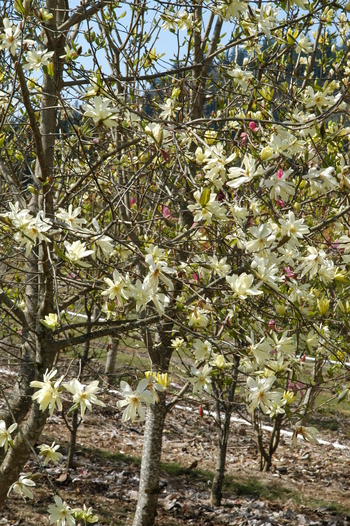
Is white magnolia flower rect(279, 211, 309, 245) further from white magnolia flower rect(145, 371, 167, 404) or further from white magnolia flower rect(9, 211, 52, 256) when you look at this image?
white magnolia flower rect(9, 211, 52, 256)

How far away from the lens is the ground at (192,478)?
16.7 feet

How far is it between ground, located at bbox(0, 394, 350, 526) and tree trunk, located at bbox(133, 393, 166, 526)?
335 mm

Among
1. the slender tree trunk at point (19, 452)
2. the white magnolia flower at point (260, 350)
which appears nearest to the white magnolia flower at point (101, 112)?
the white magnolia flower at point (260, 350)

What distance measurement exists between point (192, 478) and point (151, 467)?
1.63m

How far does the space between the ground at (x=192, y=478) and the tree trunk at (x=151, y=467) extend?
335mm

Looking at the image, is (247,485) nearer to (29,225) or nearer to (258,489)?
(258,489)

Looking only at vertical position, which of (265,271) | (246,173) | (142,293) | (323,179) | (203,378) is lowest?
(203,378)

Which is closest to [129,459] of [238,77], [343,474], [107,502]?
[107,502]

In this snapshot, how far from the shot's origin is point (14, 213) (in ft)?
6.49

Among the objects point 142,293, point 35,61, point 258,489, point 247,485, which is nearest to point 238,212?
point 142,293

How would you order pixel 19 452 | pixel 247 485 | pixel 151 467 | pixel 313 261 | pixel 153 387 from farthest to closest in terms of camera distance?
pixel 247 485 < pixel 151 467 < pixel 19 452 < pixel 313 261 < pixel 153 387

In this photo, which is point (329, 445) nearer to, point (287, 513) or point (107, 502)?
point (287, 513)

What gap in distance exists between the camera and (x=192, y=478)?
19.9 feet

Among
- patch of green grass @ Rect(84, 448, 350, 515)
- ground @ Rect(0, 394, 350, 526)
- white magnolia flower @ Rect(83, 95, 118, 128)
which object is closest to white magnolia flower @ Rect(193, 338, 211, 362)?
white magnolia flower @ Rect(83, 95, 118, 128)
